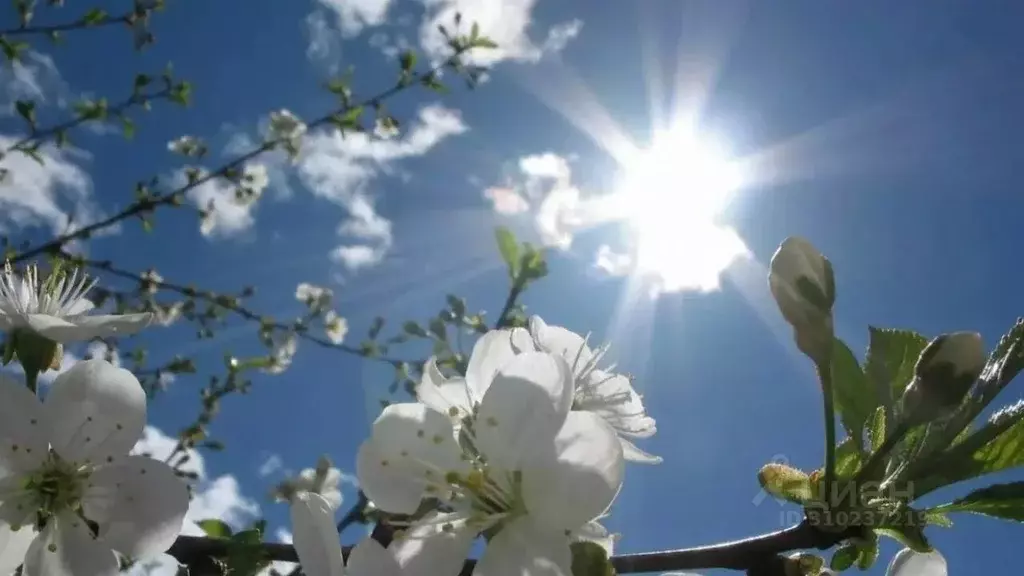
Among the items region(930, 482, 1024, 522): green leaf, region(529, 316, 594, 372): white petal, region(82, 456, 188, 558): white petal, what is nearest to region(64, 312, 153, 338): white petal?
region(82, 456, 188, 558): white petal

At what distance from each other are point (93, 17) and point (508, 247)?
297 cm

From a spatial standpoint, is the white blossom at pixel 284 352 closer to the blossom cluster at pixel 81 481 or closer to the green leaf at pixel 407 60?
the green leaf at pixel 407 60

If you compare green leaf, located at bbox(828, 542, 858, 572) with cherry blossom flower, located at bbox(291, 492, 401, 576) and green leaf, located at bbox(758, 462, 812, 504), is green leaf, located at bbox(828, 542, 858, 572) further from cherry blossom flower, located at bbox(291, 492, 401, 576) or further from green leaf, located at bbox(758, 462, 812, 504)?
cherry blossom flower, located at bbox(291, 492, 401, 576)

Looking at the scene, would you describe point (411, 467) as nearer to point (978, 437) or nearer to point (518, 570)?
point (518, 570)

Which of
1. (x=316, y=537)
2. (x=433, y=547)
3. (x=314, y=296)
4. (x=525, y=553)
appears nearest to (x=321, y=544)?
(x=316, y=537)

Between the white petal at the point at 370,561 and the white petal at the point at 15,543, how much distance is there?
1.75ft

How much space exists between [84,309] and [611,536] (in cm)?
103

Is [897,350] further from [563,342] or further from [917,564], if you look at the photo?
[563,342]

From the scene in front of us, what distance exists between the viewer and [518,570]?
85 cm

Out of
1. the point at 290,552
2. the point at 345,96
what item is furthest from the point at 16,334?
the point at 345,96

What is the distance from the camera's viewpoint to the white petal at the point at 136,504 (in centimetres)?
111

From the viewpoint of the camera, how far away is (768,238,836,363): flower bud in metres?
0.93

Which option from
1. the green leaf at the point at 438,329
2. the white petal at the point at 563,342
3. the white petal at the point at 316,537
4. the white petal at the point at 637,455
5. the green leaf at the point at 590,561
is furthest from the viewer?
the green leaf at the point at 438,329

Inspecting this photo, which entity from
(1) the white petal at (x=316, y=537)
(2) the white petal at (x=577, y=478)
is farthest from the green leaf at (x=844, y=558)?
(1) the white petal at (x=316, y=537)
